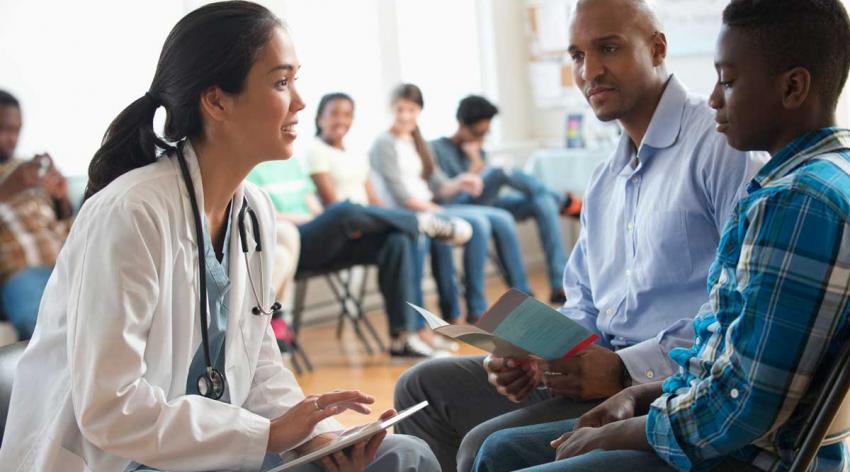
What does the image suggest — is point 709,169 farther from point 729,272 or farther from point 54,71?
point 54,71

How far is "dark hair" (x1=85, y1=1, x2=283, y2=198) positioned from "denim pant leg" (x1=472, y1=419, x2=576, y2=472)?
0.71 m

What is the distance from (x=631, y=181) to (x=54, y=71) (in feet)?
11.2

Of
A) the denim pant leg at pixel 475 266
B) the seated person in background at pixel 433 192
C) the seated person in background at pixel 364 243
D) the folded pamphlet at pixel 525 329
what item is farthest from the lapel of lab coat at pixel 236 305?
the denim pant leg at pixel 475 266

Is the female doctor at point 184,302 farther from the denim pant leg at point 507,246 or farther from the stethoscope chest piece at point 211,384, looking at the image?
the denim pant leg at point 507,246

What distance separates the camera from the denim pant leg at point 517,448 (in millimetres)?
1798

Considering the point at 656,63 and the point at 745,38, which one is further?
the point at 656,63

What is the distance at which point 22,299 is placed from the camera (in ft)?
13.0

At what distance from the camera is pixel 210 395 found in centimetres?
177

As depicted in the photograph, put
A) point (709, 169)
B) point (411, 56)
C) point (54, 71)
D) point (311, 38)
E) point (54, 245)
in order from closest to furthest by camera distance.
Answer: point (709, 169) → point (54, 245) → point (54, 71) → point (311, 38) → point (411, 56)

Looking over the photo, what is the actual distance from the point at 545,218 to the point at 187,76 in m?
4.43

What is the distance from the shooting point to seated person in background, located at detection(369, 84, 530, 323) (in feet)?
17.7

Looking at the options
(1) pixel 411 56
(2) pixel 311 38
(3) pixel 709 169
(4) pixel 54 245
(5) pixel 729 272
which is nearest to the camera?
(5) pixel 729 272

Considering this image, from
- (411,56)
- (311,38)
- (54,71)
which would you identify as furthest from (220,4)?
(411,56)

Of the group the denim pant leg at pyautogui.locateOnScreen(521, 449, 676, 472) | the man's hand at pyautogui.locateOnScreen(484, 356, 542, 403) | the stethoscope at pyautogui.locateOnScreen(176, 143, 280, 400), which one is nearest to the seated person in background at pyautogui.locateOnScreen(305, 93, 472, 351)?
the man's hand at pyautogui.locateOnScreen(484, 356, 542, 403)
